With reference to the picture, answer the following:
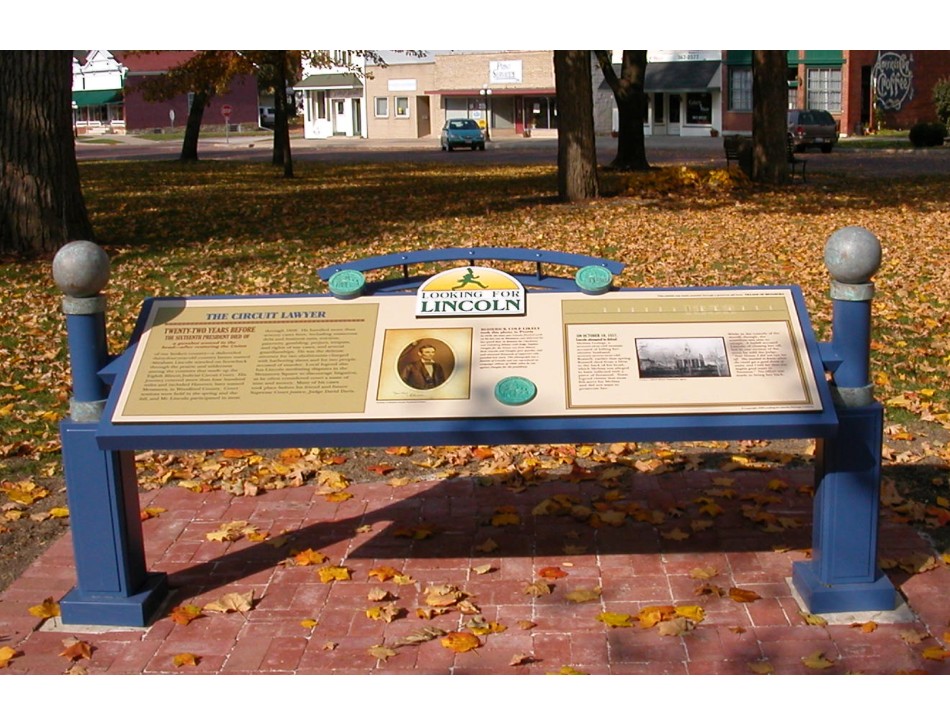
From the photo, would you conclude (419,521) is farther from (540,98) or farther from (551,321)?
(540,98)

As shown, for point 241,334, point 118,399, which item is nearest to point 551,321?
point 241,334

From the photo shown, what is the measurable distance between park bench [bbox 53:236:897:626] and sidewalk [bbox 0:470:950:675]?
0.77 feet

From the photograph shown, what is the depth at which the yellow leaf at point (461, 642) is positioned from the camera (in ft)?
14.2

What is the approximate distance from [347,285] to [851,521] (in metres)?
2.16

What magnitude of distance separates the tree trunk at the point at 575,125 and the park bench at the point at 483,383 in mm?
14691

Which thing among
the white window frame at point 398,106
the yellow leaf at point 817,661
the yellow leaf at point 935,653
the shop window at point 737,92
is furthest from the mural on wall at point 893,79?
the yellow leaf at point 817,661

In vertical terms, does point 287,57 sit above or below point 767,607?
above

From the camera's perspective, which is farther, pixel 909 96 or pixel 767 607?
pixel 909 96

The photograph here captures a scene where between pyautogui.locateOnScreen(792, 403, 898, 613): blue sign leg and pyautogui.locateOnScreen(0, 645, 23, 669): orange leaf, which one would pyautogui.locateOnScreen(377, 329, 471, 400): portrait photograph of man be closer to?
pyautogui.locateOnScreen(792, 403, 898, 613): blue sign leg

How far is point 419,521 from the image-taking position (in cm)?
573

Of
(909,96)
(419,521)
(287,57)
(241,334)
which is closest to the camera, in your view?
(241,334)

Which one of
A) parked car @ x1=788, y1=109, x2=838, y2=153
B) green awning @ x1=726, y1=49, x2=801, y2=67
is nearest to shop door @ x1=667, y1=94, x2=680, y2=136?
green awning @ x1=726, y1=49, x2=801, y2=67

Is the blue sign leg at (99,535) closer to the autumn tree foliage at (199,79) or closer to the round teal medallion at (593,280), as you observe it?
the round teal medallion at (593,280)

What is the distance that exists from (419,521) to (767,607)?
1.78 metres
